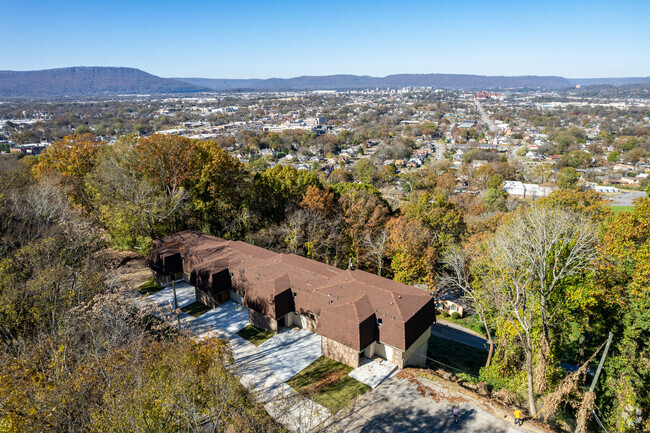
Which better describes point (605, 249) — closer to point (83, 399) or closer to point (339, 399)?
point (339, 399)

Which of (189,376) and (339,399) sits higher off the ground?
(189,376)

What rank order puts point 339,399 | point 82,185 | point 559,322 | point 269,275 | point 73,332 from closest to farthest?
point 73,332, point 339,399, point 559,322, point 269,275, point 82,185

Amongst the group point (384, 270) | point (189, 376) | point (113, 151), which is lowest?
point (384, 270)

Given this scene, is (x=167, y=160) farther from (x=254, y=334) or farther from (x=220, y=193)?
(x=254, y=334)

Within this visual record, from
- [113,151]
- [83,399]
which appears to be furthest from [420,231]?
[113,151]

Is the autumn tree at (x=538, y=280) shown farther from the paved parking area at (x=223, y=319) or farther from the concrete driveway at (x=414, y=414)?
the paved parking area at (x=223, y=319)

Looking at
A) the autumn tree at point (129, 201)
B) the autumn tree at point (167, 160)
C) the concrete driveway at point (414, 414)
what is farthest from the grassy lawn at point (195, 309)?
the concrete driveway at point (414, 414)

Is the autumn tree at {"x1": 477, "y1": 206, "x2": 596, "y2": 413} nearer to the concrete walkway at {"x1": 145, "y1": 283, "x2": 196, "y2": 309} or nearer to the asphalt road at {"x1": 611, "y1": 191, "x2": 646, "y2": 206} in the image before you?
the concrete walkway at {"x1": 145, "y1": 283, "x2": 196, "y2": 309}
